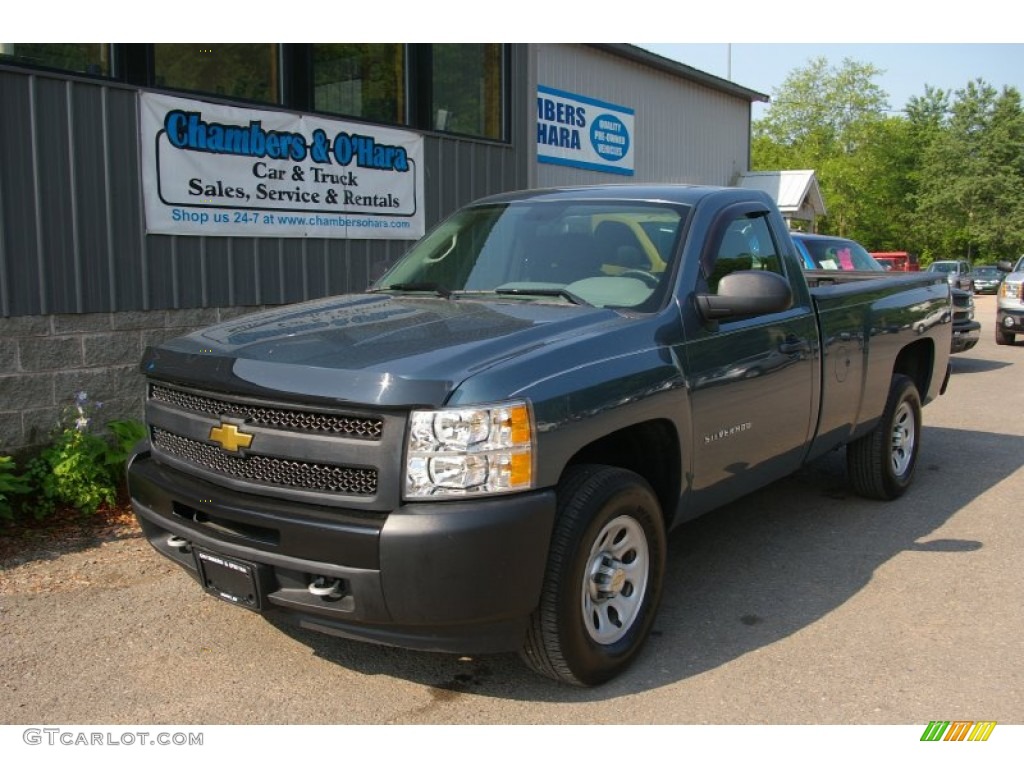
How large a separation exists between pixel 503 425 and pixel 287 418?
0.78 metres

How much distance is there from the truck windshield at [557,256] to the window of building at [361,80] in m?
3.76

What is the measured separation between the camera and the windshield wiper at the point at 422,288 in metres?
4.57

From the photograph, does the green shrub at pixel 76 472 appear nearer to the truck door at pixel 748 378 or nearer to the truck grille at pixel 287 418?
the truck grille at pixel 287 418

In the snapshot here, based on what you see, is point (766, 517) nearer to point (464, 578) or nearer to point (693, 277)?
point (693, 277)

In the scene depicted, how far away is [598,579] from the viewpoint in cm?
360

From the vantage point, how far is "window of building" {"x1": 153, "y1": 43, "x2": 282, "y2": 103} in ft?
22.8

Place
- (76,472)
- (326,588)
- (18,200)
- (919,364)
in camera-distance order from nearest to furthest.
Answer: (326,588)
(76,472)
(18,200)
(919,364)

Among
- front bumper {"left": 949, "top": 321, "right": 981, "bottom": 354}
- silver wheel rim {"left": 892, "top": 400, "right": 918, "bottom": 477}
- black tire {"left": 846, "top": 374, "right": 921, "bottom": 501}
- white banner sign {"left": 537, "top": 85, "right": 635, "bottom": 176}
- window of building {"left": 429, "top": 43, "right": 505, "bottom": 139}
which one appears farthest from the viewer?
front bumper {"left": 949, "top": 321, "right": 981, "bottom": 354}

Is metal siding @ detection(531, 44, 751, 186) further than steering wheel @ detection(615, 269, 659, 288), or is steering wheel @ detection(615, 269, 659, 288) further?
metal siding @ detection(531, 44, 751, 186)

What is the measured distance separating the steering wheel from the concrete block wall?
3998 millimetres

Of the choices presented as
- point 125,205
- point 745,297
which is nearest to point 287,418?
point 745,297

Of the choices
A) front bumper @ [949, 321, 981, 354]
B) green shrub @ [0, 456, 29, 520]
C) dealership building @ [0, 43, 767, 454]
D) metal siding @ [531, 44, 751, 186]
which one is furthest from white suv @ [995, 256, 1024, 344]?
green shrub @ [0, 456, 29, 520]

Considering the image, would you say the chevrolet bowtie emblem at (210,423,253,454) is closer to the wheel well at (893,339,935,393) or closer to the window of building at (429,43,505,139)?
the wheel well at (893,339,935,393)

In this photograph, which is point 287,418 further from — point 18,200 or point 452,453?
point 18,200
